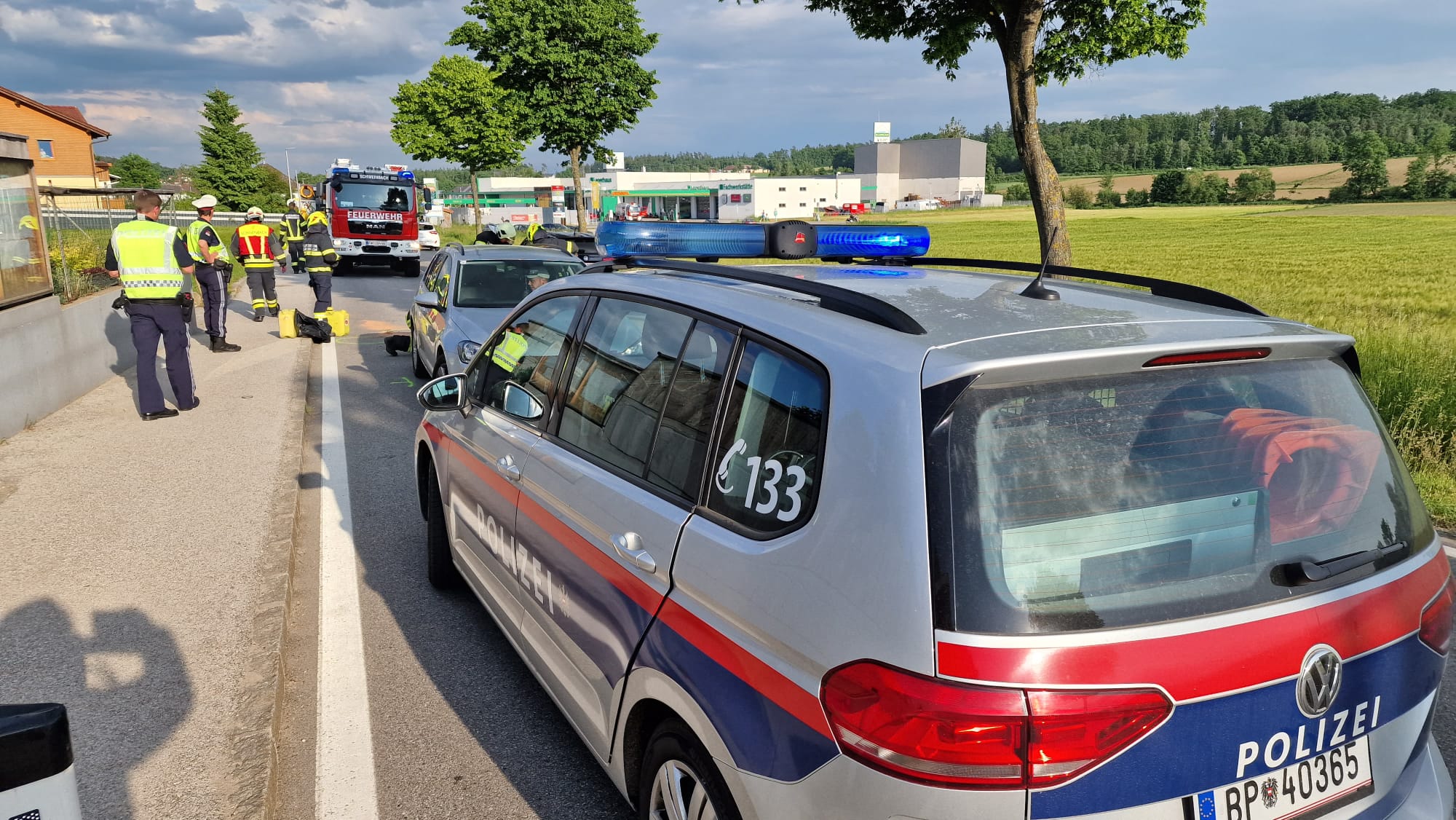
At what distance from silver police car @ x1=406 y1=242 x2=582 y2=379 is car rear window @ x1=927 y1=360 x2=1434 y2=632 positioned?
711 centimetres

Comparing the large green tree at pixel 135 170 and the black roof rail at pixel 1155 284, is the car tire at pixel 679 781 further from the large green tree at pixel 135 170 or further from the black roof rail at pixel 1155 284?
the large green tree at pixel 135 170

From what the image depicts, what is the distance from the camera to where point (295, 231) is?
17.7 metres

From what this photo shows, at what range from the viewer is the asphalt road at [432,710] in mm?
3271

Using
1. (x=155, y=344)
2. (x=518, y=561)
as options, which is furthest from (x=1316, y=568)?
(x=155, y=344)

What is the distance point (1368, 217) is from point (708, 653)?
250 feet

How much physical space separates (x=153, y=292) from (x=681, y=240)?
6581 millimetres

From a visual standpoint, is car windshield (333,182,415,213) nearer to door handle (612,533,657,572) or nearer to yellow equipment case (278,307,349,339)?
yellow equipment case (278,307,349,339)

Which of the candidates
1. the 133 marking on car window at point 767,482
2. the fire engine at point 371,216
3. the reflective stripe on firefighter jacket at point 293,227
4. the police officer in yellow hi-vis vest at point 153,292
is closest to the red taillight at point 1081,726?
the 133 marking on car window at point 767,482

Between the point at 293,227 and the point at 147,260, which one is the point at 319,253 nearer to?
the point at 293,227

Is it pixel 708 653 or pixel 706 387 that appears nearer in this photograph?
pixel 708 653

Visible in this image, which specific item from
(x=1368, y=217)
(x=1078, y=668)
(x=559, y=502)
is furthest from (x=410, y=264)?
(x=1368, y=217)

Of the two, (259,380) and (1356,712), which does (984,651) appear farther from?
(259,380)

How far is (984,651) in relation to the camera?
1724 millimetres

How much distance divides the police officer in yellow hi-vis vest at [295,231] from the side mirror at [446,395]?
14.1 metres
